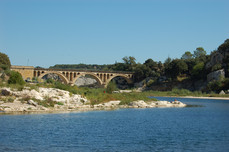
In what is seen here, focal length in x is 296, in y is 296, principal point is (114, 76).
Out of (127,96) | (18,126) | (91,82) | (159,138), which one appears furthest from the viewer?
(91,82)

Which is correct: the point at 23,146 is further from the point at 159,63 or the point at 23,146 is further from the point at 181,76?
the point at 159,63

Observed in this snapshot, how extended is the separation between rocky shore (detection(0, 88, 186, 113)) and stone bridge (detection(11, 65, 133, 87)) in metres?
56.1

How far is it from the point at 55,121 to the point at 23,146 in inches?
432

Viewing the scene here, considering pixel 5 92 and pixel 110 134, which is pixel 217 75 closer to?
pixel 5 92

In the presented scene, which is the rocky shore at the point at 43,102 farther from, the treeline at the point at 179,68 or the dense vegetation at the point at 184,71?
the treeline at the point at 179,68

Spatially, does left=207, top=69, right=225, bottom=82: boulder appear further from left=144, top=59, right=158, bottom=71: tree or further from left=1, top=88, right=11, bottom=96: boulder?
left=1, top=88, right=11, bottom=96: boulder

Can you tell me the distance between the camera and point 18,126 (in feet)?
90.2

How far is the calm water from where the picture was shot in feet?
68.2

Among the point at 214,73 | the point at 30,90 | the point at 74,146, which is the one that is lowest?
the point at 74,146

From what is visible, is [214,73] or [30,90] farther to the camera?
[214,73]

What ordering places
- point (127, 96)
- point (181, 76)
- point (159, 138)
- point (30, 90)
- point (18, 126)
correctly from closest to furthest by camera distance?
point (159, 138)
point (18, 126)
point (30, 90)
point (127, 96)
point (181, 76)

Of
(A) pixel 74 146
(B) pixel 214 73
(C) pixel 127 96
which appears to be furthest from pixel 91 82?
(A) pixel 74 146

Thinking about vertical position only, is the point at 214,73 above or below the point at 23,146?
above

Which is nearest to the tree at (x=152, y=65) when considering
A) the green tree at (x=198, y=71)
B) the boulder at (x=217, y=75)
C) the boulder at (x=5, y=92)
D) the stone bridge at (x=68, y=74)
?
the stone bridge at (x=68, y=74)
